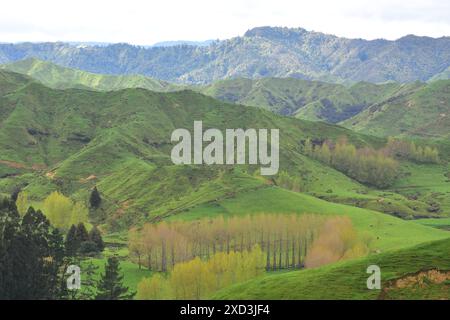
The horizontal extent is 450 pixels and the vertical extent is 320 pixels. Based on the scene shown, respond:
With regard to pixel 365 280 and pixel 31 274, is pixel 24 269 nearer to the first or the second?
pixel 31 274

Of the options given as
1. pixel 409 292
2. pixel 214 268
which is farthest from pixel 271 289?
pixel 214 268

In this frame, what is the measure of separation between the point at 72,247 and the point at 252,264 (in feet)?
167

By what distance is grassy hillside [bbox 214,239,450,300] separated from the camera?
85.7 m

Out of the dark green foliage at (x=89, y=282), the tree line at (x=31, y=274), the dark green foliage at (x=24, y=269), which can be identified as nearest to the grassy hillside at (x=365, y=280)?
the tree line at (x=31, y=274)

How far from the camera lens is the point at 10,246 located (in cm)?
13162

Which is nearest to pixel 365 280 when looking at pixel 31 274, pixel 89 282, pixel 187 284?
pixel 187 284

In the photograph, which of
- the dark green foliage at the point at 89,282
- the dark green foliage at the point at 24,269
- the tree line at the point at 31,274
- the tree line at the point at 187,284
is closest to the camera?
the dark green foliage at the point at 24,269

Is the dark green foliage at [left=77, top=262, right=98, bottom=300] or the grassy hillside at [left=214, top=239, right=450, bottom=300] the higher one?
the grassy hillside at [left=214, top=239, right=450, bottom=300]

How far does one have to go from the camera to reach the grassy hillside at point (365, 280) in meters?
85.7

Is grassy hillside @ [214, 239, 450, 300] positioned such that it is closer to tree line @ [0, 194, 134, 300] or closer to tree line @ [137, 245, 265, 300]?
tree line @ [0, 194, 134, 300]

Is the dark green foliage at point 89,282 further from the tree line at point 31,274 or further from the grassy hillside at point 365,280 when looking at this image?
the grassy hillside at point 365,280

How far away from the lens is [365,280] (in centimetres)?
9225

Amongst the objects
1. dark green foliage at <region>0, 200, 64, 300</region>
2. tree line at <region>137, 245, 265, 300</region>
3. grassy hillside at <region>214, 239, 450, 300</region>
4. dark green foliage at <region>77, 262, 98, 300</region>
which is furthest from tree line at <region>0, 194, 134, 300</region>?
grassy hillside at <region>214, 239, 450, 300</region>
